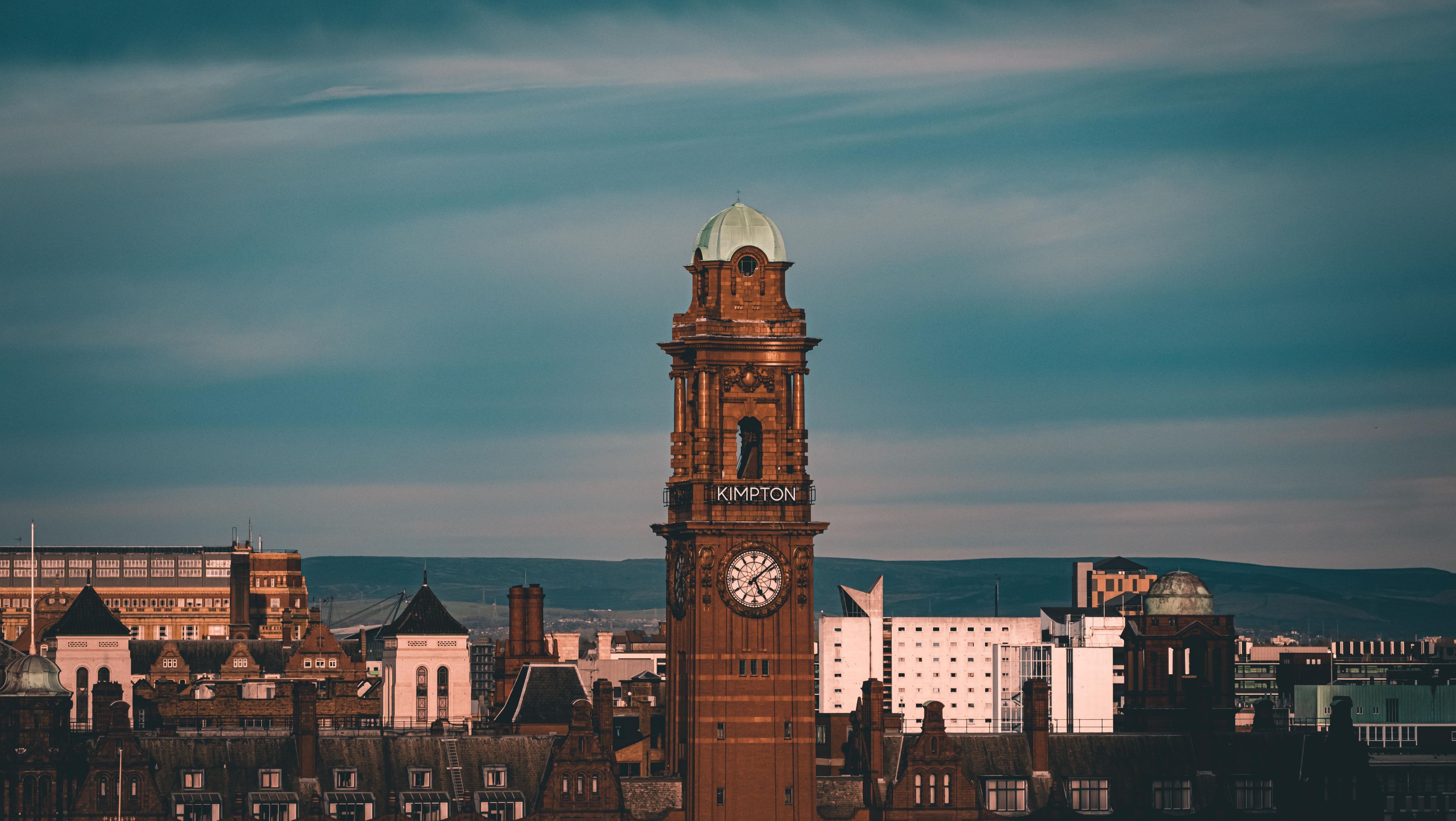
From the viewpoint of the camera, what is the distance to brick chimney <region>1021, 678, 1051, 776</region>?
18138 cm

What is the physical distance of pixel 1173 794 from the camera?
182 metres

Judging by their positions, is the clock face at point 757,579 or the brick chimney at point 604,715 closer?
the clock face at point 757,579

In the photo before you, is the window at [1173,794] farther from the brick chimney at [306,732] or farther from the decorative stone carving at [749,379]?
the brick chimney at [306,732]

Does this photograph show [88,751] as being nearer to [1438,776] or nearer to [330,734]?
[330,734]

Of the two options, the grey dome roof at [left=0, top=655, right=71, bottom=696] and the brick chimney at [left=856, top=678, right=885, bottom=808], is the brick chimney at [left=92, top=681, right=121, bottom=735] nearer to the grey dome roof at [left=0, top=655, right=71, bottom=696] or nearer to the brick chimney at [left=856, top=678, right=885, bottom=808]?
the grey dome roof at [left=0, top=655, right=71, bottom=696]

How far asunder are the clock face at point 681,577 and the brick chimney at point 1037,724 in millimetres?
23702

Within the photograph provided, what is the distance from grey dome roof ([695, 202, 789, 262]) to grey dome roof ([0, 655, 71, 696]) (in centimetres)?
4667

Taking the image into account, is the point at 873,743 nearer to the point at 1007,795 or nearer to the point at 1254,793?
the point at 1007,795

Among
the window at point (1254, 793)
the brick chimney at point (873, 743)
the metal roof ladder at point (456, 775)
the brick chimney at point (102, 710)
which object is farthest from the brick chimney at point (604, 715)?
the window at point (1254, 793)

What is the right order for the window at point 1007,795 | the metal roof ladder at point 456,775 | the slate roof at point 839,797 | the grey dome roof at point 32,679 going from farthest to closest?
1. the window at point 1007,795
2. the grey dome roof at point 32,679
3. the metal roof ladder at point 456,775
4. the slate roof at point 839,797

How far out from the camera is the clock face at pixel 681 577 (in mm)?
168750

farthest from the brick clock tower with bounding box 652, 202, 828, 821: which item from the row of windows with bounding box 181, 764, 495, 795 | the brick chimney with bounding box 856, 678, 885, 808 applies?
the row of windows with bounding box 181, 764, 495, 795

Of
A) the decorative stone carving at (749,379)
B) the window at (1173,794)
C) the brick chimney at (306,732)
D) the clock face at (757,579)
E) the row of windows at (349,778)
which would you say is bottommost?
→ the window at (1173,794)

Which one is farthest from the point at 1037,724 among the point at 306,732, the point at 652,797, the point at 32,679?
the point at 32,679
